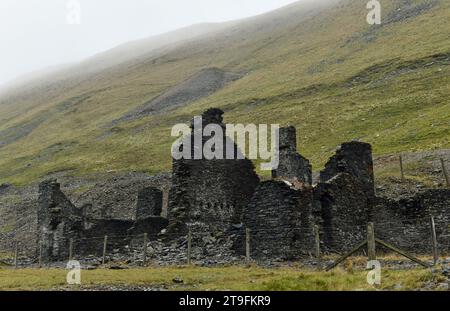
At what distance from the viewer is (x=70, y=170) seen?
104m

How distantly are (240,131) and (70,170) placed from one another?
3001cm

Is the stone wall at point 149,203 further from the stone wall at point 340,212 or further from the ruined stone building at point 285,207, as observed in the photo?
the stone wall at point 340,212

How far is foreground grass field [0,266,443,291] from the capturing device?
1628cm

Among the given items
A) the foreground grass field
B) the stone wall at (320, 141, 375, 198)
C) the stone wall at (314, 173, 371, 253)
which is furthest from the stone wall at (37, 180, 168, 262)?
the foreground grass field

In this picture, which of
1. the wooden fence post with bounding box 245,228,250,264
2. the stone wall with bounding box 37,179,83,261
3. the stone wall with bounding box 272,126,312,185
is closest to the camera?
the wooden fence post with bounding box 245,228,250,264

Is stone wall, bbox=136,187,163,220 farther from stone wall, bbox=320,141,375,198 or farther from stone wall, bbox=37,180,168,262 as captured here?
stone wall, bbox=320,141,375,198

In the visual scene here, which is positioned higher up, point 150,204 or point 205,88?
point 205,88

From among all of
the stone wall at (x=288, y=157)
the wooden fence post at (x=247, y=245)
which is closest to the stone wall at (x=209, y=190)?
the stone wall at (x=288, y=157)

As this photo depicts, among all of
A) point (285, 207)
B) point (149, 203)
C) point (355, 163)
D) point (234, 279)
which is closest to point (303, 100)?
point (149, 203)

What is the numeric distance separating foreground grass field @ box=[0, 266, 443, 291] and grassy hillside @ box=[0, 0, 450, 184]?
142 feet

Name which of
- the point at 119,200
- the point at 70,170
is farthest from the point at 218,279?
the point at 70,170

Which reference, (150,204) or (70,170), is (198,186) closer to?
(150,204)

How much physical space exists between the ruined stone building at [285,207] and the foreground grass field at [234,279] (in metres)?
3.57

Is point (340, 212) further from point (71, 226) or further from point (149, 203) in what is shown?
point (71, 226)
